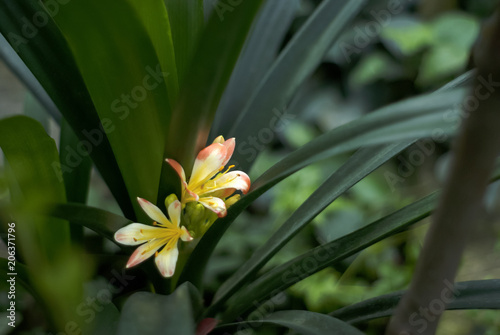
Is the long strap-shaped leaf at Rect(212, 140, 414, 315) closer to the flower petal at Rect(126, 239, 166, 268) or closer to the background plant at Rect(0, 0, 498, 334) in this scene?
the background plant at Rect(0, 0, 498, 334)

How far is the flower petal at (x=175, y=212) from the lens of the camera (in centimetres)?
50

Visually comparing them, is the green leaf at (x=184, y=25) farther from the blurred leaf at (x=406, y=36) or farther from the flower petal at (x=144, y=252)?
the blurred leaf at (x=406, y=36)

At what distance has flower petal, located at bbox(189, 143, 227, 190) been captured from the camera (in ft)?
1.69

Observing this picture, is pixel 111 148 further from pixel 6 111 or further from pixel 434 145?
pixel 434 145

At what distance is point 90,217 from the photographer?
0.49 metres

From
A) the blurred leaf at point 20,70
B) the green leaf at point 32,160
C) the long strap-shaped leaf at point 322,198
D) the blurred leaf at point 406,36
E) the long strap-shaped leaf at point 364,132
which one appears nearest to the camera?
the long strap-shaped leaf at point 364,132

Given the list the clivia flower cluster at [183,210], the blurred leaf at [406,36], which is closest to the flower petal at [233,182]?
→ the clivia flower cluster at [183,210]

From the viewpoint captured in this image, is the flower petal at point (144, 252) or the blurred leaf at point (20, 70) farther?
the blurred leaf at point (20, 70)

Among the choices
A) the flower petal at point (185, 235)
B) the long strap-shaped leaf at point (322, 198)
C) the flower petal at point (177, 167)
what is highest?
the flower petal at point (177, 167)

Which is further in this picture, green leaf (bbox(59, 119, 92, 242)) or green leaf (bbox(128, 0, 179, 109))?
green leaf (bbox(59, 119, 92, 242))

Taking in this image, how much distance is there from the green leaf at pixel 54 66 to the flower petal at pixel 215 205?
0.15 meters

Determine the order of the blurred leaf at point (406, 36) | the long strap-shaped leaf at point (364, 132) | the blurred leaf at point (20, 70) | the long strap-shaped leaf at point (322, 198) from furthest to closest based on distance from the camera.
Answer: the blurred leaf at point (406, 36), the blurred leaf at point (20, 70), the long strap-shaped leaf at point (322, 198), the long strap-shaped leaf at point (364, 132)

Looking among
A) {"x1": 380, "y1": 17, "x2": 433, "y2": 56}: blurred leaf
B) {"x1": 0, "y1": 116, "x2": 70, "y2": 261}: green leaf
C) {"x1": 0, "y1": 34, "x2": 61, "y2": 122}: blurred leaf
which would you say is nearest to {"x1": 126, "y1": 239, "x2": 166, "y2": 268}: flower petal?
{"x1": 0, "y1": 116, "x2": 70, "y2": 261}: green leaf

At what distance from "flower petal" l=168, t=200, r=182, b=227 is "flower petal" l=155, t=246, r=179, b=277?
1.1 inches
